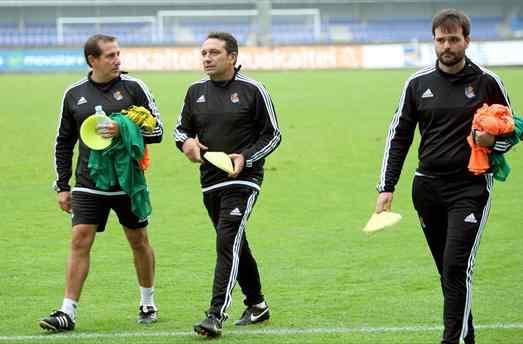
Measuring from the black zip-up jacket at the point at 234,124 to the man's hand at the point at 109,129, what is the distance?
0.50m

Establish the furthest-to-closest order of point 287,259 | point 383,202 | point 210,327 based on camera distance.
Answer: point 287,259 → point 210,327 → point 383,202

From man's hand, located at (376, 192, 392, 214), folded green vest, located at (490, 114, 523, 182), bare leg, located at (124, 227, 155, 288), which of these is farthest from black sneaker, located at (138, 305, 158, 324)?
A: folded green vest, located at (490, 114, 523, 182)

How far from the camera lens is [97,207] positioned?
900 centimetres

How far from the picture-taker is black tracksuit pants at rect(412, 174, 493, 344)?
24.5 feet

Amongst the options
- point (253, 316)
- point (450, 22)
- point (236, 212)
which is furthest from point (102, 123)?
point (450, 22)

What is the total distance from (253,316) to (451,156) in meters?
2.29

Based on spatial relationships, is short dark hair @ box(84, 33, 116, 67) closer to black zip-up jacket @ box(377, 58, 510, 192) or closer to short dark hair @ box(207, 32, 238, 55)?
short dark hair @ box(207, 32, 238, 55)

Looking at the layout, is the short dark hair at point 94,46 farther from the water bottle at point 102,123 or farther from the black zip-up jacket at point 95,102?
the water bottle at point 102,123

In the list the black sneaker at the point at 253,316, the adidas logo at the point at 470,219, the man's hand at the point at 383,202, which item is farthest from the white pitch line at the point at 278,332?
the adidas logo at the point at 470,219

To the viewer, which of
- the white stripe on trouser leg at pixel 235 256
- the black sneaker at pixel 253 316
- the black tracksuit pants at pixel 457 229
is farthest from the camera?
the black sneaker at pixel 253 316

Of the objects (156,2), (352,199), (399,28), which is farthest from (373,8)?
(352,199)

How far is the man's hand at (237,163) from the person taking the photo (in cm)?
855

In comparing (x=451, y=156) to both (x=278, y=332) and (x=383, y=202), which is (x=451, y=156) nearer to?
(x=383, y=202)

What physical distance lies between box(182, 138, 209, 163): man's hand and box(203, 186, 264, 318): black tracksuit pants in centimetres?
32
